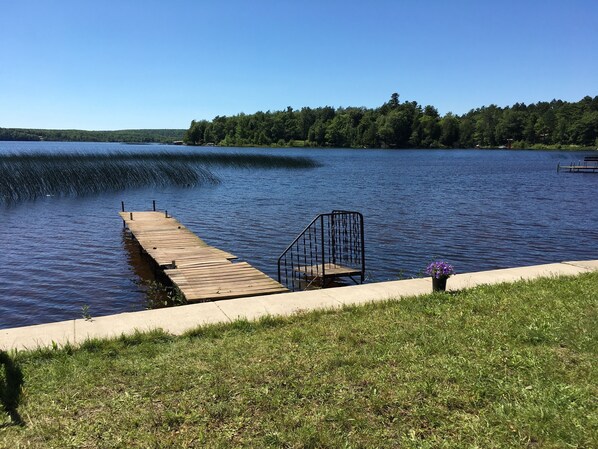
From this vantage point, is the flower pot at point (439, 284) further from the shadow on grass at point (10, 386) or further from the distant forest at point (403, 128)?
the distant forest at point (403, 128)

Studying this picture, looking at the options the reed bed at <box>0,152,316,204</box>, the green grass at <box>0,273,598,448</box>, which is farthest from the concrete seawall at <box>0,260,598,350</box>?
the reed bed at <box>0,152,316,204</box>

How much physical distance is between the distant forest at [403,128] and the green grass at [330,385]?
14700 cm

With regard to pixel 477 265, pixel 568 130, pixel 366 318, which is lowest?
pixel 477 265

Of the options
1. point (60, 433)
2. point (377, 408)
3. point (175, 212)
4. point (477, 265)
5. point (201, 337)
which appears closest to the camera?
point (60, 433)

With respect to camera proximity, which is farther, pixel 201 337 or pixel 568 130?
pixel 568 130

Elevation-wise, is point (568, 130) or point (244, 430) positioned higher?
point (568, 130)

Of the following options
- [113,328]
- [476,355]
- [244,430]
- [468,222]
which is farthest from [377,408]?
[468,222]

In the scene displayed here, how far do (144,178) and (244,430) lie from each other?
106 feet

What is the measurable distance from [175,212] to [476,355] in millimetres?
20463

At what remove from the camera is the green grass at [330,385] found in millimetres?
3582

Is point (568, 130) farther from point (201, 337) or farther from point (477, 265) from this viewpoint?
point (201, 337)

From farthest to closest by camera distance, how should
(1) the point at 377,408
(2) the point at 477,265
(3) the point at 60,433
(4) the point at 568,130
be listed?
(4) the point at 568,130 → (2) the point at 477,265 → (1) the point at 377,408 → (3) the point at 60,433

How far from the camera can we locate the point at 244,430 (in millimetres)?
3646

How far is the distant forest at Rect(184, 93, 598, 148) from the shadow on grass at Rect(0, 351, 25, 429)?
5848 inches
